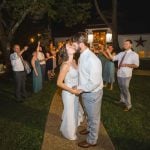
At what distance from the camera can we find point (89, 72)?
283 inches

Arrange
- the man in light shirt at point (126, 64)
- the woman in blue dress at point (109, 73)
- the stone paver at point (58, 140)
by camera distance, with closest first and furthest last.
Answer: the stone paver at point (58, 140)
the man in light shirt at point (126, 64)
the woman in blue dress at point (109, 73)

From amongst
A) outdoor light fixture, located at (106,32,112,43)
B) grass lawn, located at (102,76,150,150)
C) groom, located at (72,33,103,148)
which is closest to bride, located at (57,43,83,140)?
groom, located at (72,33,103,148)

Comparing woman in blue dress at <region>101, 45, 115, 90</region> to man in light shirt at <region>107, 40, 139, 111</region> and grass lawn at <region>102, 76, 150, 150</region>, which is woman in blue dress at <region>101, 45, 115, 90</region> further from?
man in light shirt at <region>107, 40, 139, 111</region>

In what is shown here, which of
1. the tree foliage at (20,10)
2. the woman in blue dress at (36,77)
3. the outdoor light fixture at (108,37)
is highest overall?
the tree foliage at (20,10)

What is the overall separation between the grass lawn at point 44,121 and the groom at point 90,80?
965 millimetres

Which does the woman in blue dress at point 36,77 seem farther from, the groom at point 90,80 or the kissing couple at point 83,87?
the groom at point 90,80

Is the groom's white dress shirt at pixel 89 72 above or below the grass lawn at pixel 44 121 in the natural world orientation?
above

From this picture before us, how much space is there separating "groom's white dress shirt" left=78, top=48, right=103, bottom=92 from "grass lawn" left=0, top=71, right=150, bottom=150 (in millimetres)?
1653

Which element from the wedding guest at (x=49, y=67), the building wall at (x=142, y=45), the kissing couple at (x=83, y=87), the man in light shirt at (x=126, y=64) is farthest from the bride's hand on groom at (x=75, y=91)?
the building wall at (x=142, y=45)

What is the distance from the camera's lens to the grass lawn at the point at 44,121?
8328 mm

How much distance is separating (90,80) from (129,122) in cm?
323

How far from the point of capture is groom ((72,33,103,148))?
716 centimetres

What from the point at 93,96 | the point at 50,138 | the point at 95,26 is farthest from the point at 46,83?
the point at 95,26

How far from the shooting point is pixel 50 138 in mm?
8508
